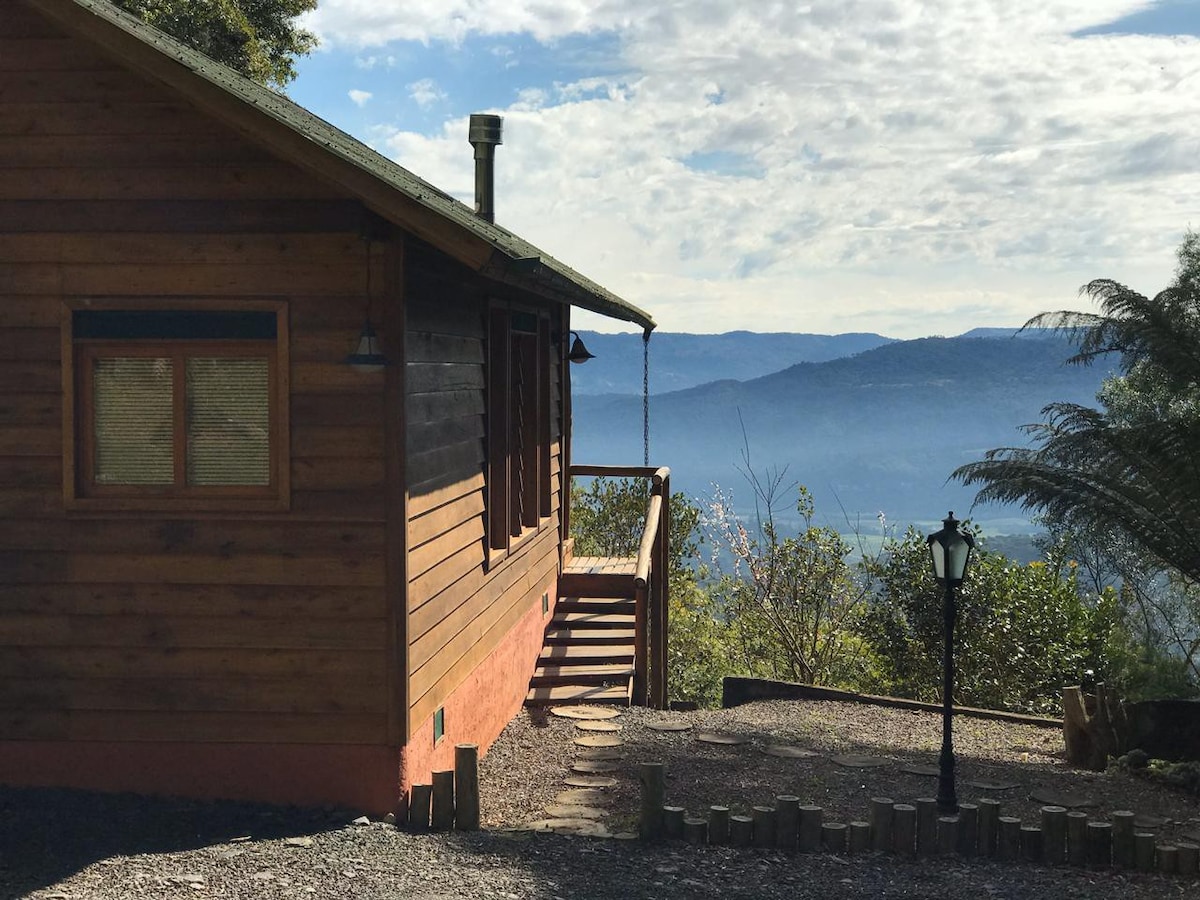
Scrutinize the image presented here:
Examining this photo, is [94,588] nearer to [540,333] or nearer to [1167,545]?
[540,333]

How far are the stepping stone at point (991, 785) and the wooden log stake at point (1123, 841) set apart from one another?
1.81m

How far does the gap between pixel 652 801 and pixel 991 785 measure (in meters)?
3.31

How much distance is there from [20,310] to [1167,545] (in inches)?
368

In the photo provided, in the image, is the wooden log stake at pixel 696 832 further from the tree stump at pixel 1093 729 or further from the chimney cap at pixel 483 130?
the chimney cap at pixel 483 130

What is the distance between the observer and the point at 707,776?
356 inches

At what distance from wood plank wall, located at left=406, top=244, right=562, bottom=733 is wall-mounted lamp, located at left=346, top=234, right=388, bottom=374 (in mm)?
237

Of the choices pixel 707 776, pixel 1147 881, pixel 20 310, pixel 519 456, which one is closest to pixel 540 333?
pixel 519 456

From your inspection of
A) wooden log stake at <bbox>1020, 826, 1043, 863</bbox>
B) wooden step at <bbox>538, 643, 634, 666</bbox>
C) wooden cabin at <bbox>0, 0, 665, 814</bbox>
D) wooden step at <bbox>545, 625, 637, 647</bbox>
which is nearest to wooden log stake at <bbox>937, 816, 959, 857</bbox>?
wooden log stake at <bbox>1020, 826, 1043, 863</bbox>

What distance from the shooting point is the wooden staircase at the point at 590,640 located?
1163cm

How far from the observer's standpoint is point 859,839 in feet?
24.0

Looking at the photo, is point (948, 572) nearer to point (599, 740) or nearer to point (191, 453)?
point (599, 740)

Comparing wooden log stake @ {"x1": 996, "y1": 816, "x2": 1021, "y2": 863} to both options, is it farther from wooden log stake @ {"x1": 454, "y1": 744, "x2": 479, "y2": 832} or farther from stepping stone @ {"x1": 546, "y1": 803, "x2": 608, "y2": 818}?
wooden log stake @ {"x1": 454, "y1": 744, "x2": 479, "y2": 832}

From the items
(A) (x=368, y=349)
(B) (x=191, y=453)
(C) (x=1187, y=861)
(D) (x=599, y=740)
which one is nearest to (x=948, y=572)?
(C) (x=1187, y=861)

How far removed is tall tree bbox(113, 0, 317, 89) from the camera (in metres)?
18.9
